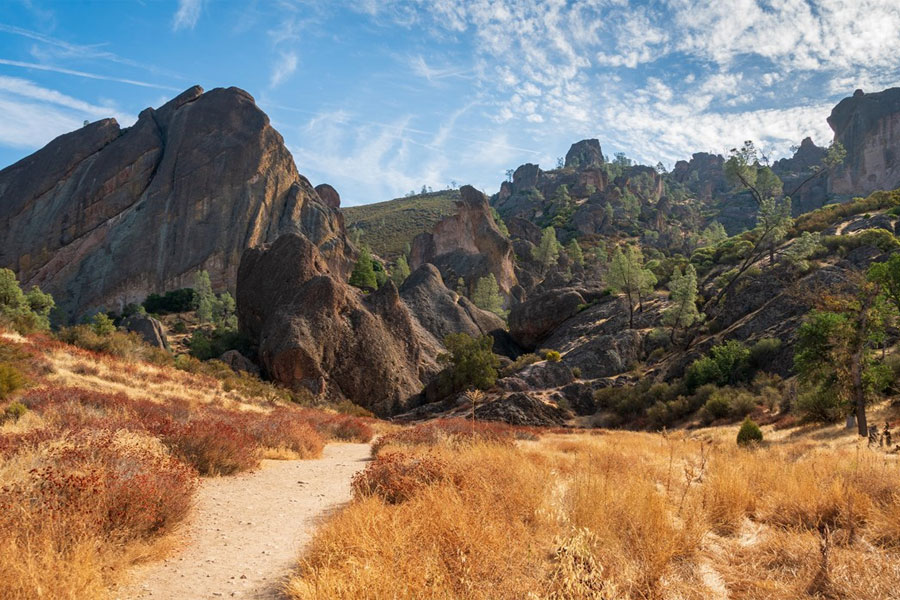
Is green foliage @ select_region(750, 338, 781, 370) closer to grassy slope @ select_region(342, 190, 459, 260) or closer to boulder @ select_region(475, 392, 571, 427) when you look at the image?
boulder @ select_region(475, 392, 571, 427)

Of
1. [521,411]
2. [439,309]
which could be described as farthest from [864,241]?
[439,309]

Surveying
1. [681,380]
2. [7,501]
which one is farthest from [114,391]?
[681,380]

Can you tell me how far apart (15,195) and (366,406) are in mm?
81349

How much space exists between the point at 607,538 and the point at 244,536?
176 inches

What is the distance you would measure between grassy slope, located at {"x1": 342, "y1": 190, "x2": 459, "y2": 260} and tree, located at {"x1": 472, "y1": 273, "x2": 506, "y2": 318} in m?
40.3

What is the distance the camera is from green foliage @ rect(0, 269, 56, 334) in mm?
23350

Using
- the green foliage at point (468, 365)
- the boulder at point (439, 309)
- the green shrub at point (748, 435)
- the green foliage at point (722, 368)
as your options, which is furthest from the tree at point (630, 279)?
the green shrub at point (748, 435)

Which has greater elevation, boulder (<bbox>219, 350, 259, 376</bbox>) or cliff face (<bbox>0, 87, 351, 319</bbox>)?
cliff face (<bbox>0, 87, 351, 319</bbox>)

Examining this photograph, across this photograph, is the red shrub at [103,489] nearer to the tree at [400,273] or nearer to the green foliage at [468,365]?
the green foliage at [468,365]

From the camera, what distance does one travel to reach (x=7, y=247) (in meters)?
73.9

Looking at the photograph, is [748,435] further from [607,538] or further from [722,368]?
[722,368]

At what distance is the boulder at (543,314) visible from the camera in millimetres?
52281

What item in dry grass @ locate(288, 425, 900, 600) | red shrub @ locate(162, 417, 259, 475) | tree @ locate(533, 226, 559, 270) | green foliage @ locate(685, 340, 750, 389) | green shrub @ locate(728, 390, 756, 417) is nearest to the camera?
dry grass @ locate(288, 425, 900, 600)

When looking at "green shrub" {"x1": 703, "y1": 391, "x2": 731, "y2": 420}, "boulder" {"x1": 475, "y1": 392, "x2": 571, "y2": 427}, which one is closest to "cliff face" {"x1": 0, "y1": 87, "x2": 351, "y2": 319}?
"boulder" {"x1": 475, "y1": 392, "x2": 571, "y2": 427}
